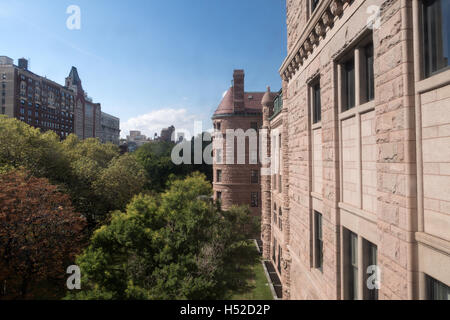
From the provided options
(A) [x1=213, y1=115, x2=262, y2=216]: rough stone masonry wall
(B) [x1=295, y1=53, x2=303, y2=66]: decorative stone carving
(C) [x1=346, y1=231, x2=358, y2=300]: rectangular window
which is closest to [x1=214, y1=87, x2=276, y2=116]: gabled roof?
(A) [x1=213, y1=115, x2=262, y2=216]: rough stone masonry wall

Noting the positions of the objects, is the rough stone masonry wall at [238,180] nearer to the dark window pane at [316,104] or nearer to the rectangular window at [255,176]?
the rectangular window at [255,176]

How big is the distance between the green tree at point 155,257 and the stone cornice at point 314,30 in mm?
11021

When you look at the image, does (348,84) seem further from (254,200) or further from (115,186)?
(254,200)

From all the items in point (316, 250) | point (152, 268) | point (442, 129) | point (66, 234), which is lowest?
point (152, 268)

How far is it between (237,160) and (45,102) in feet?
215

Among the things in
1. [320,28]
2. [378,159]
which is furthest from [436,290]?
[320,28]

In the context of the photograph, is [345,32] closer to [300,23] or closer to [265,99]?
[300,23]

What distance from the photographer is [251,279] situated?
782 inches

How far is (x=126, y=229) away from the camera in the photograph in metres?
13.7

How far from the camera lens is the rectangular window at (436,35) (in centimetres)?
313

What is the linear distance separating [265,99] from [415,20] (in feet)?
66.5

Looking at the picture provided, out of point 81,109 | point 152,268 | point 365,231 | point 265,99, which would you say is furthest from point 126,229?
point 81,109

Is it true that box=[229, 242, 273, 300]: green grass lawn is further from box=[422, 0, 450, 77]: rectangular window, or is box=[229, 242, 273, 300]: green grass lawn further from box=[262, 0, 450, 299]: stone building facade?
box=[422, 0, 450, 77]: rectangular window

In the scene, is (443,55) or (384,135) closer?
(443,55)
